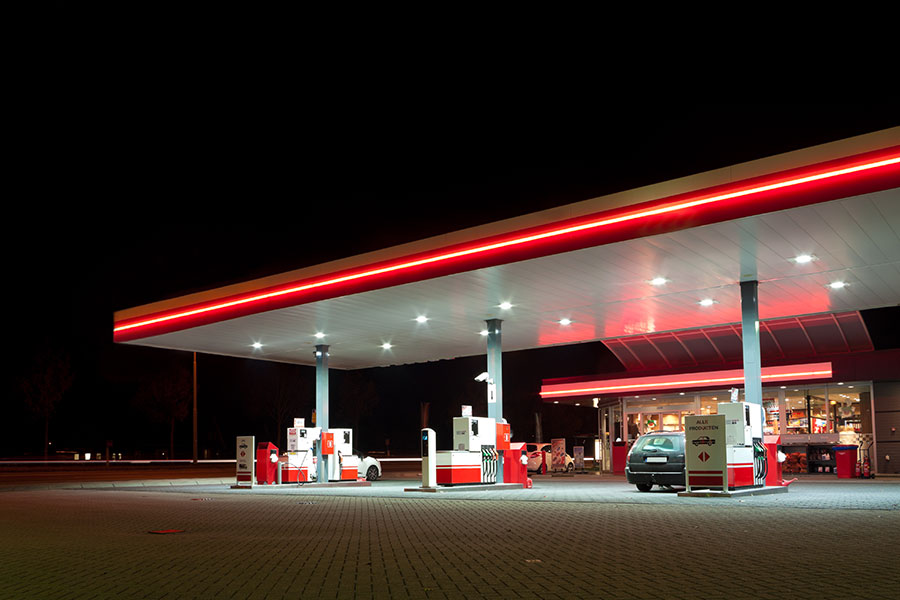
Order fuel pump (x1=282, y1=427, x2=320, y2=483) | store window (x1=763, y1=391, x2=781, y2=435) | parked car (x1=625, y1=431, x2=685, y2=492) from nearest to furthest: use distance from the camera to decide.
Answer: parked car (x1=625, y1=431, x2=685, y2=492)
fuel pump (x1=282, y1=427, x2=320, y2=483)
store window (x1=763, y1=391, x2=781, y2=435)

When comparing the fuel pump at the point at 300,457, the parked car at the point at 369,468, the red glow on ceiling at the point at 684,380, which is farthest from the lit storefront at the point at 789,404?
the fuel pump at the point at 300,457

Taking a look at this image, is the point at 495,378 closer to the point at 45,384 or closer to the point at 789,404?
the point at 789,404

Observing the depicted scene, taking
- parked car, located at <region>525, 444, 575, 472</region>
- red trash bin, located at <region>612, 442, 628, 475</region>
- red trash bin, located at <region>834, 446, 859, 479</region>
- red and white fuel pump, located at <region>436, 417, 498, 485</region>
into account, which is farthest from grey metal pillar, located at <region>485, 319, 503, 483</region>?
red trash bin, located at <region>834, 446, 859, 479</region>

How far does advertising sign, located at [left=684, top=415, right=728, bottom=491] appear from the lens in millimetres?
16031

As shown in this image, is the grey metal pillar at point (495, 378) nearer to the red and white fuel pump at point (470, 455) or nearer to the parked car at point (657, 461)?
the red and white fuel pump at point (470, 455)

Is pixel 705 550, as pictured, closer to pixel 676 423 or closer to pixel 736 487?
pixel 736 487

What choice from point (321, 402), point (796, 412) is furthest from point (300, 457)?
point (796, 412)

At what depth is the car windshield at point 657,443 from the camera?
1870 centimetres

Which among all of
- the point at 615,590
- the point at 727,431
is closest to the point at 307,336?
the point at 727,431

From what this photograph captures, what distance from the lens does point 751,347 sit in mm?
17891

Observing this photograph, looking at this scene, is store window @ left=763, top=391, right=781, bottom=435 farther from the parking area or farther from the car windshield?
the parking area

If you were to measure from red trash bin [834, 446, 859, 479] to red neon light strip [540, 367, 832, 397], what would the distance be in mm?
2355

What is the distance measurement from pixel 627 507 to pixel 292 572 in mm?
8464

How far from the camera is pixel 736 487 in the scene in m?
16.6
